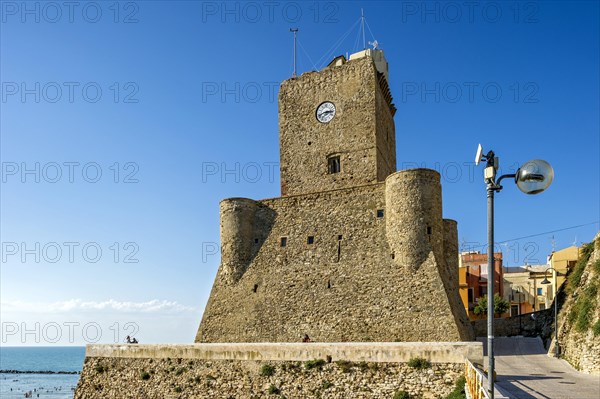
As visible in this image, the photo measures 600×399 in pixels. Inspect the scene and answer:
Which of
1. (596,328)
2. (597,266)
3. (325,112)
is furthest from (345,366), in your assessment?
(325,112)

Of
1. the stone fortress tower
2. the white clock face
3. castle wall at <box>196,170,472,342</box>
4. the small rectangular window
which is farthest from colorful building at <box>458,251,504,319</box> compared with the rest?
castle wall at <box>196,170,472,342</box>

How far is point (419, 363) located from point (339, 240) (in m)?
9.40

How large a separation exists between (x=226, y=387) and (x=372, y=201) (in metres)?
10.6

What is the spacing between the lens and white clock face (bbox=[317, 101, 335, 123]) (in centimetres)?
3007

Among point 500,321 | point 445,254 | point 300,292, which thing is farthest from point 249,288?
point 500,321

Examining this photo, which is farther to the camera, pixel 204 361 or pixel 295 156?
pixel 295 156

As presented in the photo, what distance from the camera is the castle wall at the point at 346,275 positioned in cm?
2280

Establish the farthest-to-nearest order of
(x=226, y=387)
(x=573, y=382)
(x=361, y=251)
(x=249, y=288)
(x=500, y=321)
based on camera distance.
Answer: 1. (x=500, y=321)
2. (x=249, y=288)
3. (x=361, y=251)
4. (x=226, y=387)
5. (x=573, y=382)

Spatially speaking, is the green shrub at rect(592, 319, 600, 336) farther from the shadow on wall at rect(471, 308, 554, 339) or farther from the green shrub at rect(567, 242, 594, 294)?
the shadow on wall at rect(471, 308, 554, 339)

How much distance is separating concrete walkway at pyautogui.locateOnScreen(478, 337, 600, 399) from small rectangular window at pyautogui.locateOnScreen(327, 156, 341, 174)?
11.9 metres

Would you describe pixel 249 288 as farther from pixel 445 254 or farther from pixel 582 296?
pixel 582 296

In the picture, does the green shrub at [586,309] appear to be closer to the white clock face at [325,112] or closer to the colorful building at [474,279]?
the white clock face at [325,112]

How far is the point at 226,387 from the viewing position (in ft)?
68.3

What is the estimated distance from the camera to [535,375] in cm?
1722
